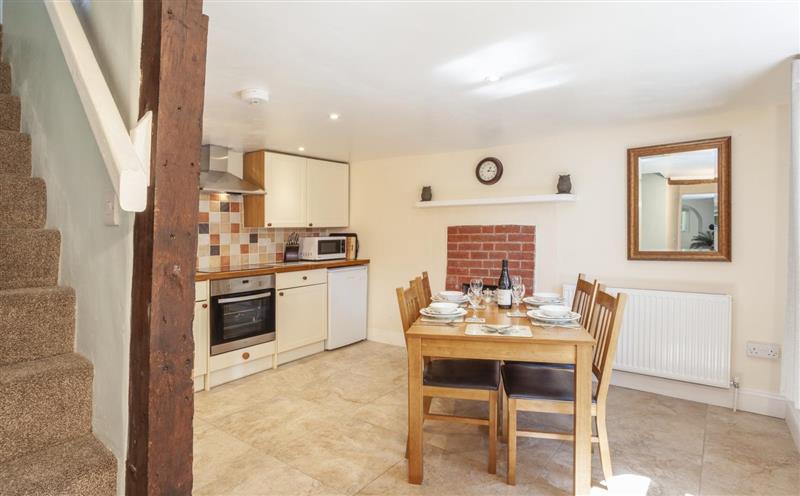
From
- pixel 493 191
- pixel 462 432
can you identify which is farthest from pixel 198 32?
pixel 493 191

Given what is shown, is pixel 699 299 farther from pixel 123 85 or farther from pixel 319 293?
pixel 123 85

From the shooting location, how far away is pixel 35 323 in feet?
4.19

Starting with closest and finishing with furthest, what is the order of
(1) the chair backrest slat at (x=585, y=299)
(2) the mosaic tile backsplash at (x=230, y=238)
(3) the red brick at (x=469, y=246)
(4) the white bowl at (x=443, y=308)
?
(4) the white bowl at (x=443, y=308)
(1) the chair backrest slat at (x=585, y=299)
(2) the mosaic tile backsplash at (x=230, y=238)
(3) the red brick at (x=469, y=246)

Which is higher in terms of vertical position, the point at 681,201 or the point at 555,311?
the point at 681,201

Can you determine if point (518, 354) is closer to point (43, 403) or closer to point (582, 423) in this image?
point (582, 423)

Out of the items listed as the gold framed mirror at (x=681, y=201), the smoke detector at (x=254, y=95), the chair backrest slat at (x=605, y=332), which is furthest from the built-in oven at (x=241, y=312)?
the gold framed mirror at (x=681, y=201)

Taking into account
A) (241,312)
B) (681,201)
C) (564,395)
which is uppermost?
(681,201)

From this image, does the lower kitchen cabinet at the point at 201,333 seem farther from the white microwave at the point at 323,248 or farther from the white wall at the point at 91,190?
the white wall at the point at 91,190

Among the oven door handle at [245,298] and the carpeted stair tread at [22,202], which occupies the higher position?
the carpeted stair tread at [22,202]

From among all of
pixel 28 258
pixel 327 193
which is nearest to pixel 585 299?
pixel 28 258

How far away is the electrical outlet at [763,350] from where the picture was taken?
9.49ft

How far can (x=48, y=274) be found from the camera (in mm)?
1435

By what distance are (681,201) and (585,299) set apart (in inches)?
47.5

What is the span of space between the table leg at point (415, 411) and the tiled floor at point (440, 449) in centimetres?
9
